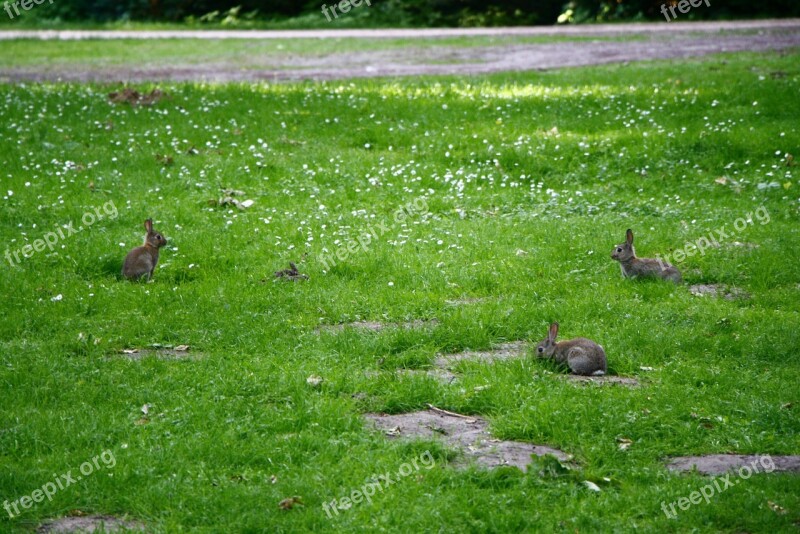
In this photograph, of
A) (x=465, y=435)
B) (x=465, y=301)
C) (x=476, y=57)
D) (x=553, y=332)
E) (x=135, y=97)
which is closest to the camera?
(x=465, y=435)

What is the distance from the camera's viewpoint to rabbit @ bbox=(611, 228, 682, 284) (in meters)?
9.70

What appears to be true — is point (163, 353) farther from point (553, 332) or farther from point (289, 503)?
point (553, 332)

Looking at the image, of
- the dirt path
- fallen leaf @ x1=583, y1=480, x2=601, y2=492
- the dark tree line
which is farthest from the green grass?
the dark tree line

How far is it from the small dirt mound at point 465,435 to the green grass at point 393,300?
12 cm

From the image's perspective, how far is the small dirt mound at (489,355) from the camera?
26.4 feet

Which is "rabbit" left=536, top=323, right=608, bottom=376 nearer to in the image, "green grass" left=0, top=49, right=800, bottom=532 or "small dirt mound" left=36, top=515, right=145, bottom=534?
"green grass" left=0, top=49, right=800, bottom=532

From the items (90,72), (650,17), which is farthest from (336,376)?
(650,17)

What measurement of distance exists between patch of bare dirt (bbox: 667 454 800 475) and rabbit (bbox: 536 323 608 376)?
132cm

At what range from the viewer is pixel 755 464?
6316 mm

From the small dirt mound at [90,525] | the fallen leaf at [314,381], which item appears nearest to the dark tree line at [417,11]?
the fallen leaf at [314,381]

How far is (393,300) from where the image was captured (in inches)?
369

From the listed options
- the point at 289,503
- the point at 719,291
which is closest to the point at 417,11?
the point at 719,291

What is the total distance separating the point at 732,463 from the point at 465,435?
6.16 feet

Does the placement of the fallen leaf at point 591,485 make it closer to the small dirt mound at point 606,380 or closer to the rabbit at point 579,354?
the small dirt mound at point 606,380
